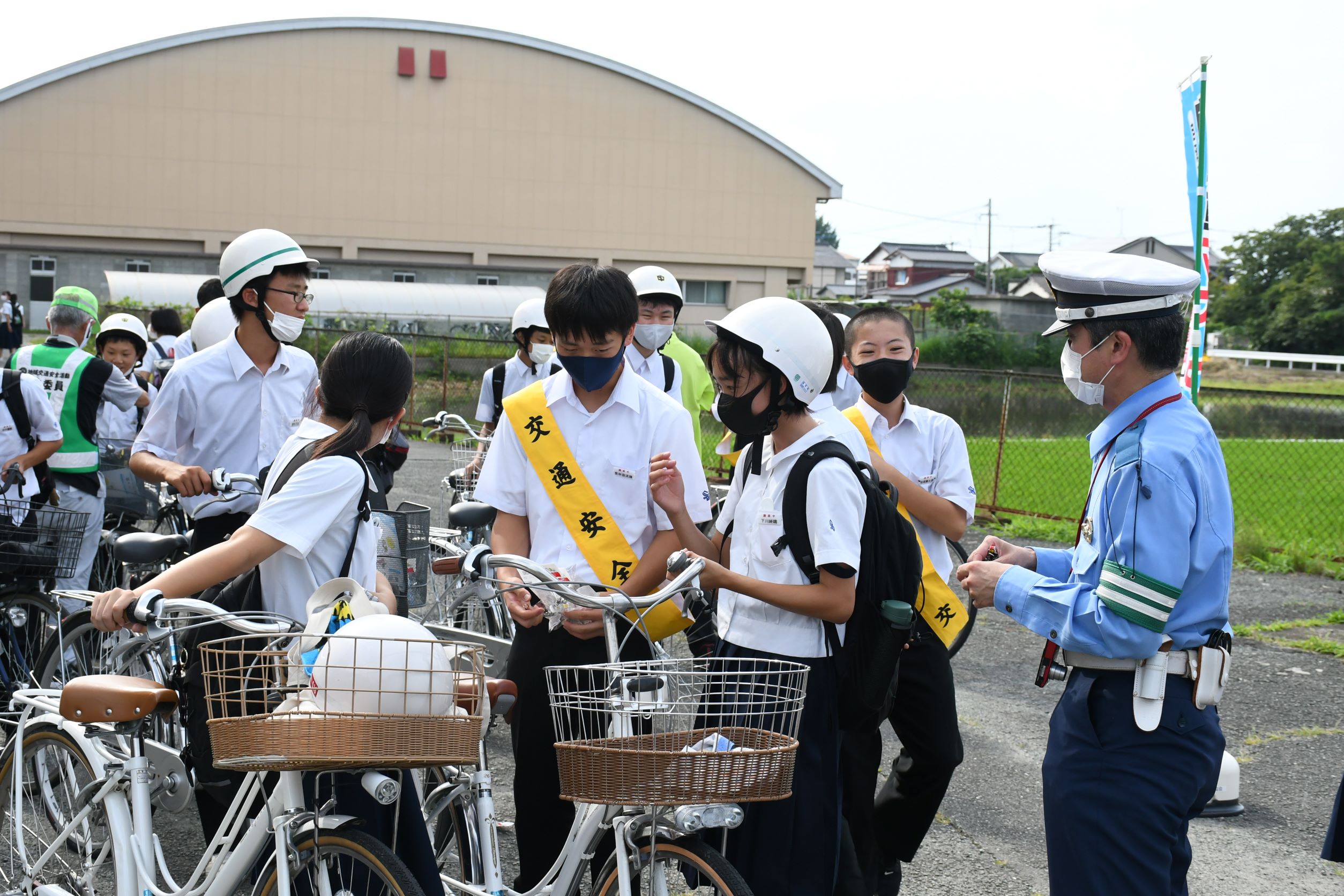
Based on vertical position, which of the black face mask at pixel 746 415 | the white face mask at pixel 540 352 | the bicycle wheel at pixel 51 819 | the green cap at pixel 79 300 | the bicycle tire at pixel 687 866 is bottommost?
the bicycle wheel at pixel 51 819

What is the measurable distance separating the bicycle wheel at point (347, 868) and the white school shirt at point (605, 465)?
106 cm

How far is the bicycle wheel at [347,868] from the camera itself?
8.61 ft

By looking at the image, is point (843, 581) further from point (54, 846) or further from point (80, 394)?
point (80, 394)

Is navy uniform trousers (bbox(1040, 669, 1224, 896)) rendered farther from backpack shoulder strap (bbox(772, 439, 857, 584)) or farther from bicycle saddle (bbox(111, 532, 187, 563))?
bicycle saddle (bbox(111, 532, 187, 563))

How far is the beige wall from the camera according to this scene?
42062 mm

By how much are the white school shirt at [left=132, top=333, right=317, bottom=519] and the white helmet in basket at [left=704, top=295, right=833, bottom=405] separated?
2.28m

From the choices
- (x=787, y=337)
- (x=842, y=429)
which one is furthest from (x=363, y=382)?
(x=842, y=429)

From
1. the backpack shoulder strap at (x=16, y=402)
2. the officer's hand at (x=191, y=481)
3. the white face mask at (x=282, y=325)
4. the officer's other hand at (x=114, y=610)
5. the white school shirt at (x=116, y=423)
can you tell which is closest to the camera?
the officer's other hand at (x=114, y=610)

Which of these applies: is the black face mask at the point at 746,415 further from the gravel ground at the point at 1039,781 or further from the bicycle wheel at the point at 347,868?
the gravel ground at the point at 1039,781

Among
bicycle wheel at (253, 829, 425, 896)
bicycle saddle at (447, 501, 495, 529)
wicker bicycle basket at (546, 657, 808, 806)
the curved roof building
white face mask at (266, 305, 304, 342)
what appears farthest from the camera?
the curved roof building

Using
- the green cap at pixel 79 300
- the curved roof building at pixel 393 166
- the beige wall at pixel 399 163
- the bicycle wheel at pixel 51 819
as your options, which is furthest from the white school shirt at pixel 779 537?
the beige wall at pixel 399 163

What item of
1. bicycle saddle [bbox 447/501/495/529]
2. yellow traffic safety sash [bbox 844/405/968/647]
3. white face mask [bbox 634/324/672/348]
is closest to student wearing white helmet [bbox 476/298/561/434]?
white face mask [bbox 634/324/672/348]

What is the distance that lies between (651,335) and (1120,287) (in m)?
3.89

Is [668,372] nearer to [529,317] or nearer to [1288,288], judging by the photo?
[529,317]
